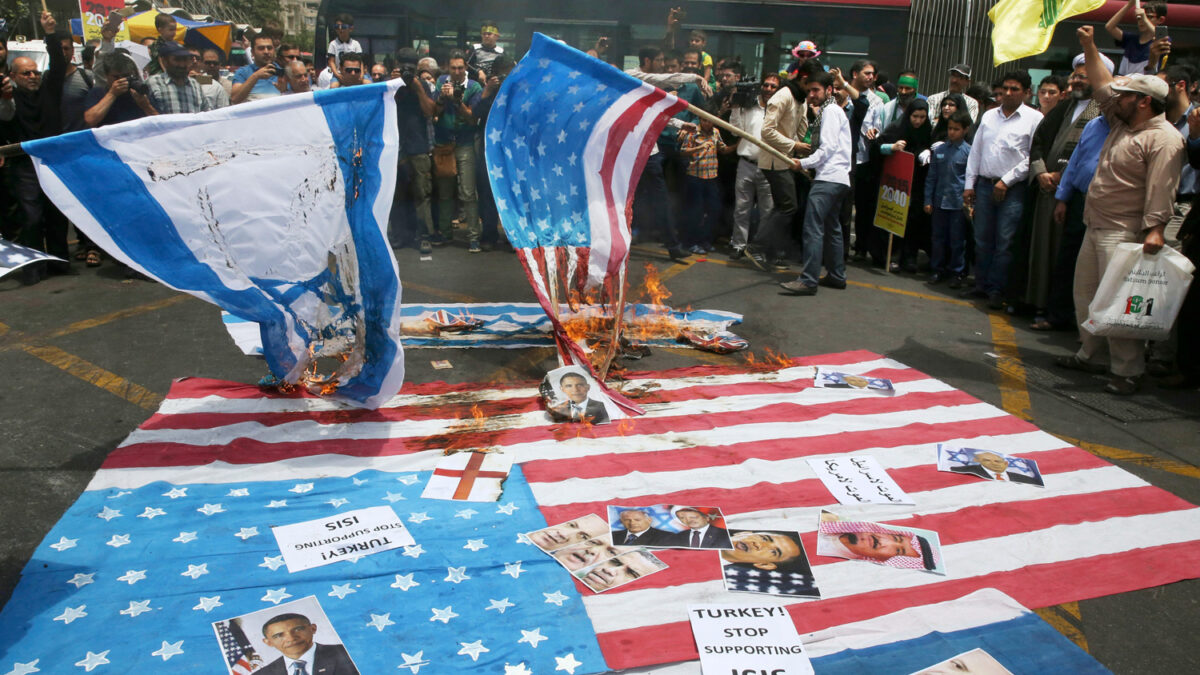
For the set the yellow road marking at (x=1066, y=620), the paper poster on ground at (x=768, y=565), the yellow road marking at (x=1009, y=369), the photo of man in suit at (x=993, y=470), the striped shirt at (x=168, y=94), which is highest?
the striped shirt at (x=168, y=94)

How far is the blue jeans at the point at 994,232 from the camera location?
7.70 metres

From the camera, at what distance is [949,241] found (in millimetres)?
9031

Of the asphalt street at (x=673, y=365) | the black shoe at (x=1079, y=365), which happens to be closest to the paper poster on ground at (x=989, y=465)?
the asphalt street at (x=673, y=365)

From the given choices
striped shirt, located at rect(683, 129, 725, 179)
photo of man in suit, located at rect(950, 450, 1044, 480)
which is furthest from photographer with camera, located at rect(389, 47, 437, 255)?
photo of man in suit, located at rect(950, 450, 1044, 480)

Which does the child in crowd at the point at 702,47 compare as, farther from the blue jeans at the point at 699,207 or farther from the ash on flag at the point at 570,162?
the ash on flag at the point at 570,162

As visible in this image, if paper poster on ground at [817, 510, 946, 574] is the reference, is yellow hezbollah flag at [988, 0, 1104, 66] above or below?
above

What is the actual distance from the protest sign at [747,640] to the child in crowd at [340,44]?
10.3m

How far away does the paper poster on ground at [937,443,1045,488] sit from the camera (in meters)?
4.39

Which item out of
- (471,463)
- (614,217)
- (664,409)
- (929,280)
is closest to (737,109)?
(929,280)

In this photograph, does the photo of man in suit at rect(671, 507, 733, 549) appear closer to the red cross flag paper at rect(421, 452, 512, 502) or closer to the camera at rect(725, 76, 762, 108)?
the red cross flag paper at rect(421, 452, 512, 502)

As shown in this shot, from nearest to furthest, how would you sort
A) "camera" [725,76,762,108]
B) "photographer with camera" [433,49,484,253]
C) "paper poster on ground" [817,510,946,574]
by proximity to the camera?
"paper poster on ground" [817,510,946,574]
"photographer with camera" [433,49,484,253]
"camera" [725,76,762,108]

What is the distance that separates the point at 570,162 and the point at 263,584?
3.08 meters

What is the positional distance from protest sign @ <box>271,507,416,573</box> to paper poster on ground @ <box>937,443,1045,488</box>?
2.87m

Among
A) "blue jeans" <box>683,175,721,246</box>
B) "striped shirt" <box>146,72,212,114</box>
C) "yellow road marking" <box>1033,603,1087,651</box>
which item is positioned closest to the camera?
"yellow road marking" <box>1033,603,1087,651</box>
